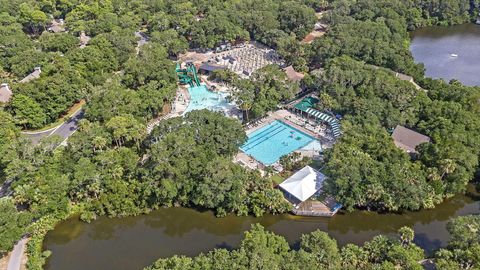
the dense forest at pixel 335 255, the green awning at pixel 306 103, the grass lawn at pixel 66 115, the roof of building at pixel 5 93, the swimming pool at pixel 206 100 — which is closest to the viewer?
the dense forest at pixel 335 255

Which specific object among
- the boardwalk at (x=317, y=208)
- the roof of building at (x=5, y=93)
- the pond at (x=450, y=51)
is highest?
the pond at (x=450, y=51)

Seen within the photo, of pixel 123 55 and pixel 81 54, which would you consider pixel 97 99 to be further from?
pixel 123 55

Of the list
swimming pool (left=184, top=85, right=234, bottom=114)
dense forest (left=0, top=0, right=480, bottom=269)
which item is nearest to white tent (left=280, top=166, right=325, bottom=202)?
dense forest (left=0, top=0, right=480, bottom=269)

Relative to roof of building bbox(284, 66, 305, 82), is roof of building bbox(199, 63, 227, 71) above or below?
below

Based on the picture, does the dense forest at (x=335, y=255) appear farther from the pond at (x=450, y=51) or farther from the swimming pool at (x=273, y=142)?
the pond at (x=450, y=51)

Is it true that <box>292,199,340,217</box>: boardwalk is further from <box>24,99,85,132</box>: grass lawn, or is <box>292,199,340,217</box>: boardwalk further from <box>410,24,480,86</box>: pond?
<box>410,24,480,86</box>: pond

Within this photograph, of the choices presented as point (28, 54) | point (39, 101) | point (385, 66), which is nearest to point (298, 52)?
point (385, 66)

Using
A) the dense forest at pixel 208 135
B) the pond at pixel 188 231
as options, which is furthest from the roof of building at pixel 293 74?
the pond at pixel 188 231
